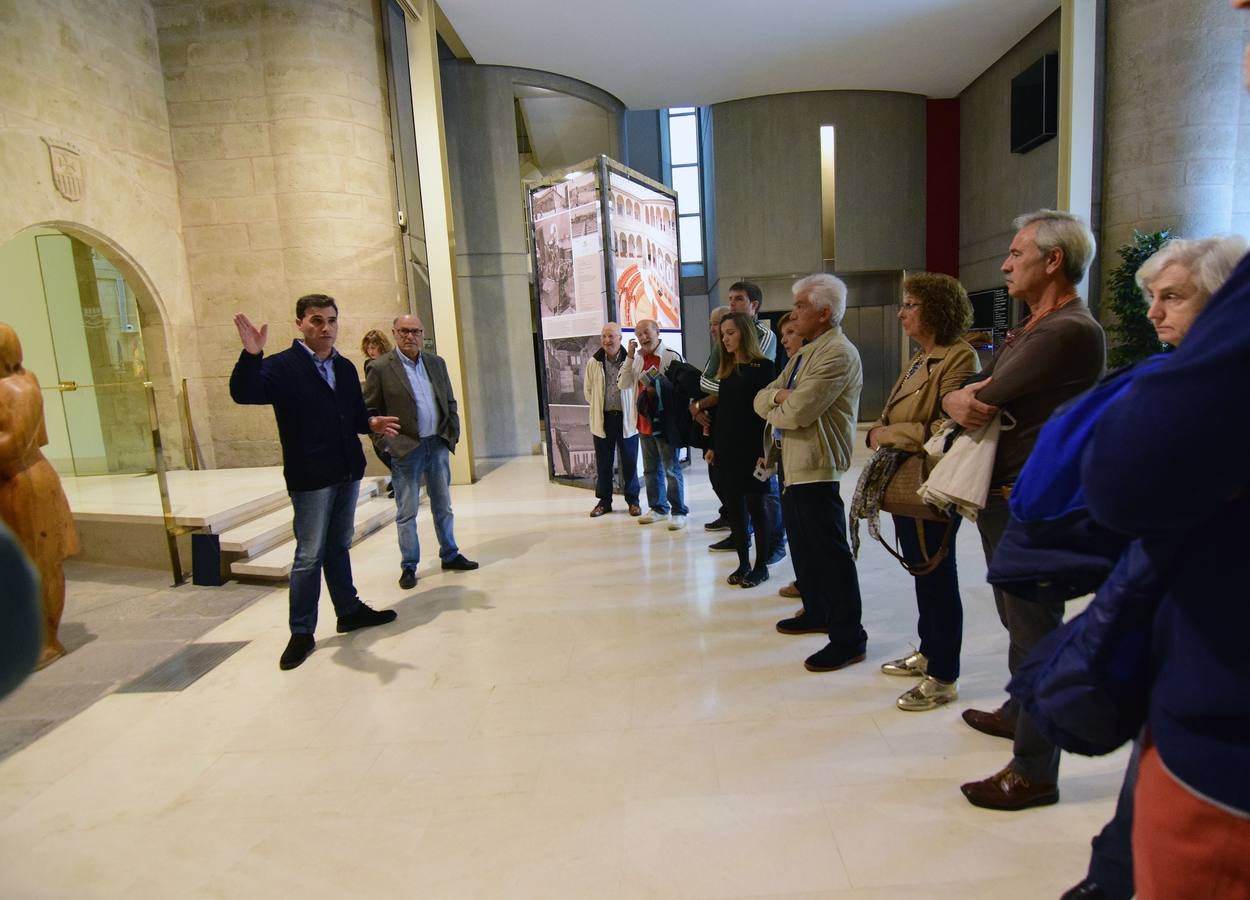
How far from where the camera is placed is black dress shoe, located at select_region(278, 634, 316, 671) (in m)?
3.41

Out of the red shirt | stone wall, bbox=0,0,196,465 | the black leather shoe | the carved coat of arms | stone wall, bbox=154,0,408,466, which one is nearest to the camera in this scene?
the black leather shoe

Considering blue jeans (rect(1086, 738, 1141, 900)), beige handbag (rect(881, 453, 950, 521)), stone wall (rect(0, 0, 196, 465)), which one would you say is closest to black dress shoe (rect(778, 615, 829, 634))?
beige handbag (rect(881, 453, 950, 521))

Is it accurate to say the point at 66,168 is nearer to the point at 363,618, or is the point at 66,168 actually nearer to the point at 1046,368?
the point at 363,618

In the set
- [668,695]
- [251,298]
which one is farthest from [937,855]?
[251,298]

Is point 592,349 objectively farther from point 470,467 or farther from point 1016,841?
point 1016,841

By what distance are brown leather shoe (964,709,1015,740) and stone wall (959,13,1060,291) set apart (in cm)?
946

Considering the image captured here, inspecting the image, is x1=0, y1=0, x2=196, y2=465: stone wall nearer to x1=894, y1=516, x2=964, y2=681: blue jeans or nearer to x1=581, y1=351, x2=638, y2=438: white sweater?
x1=581, y1=351, x2=638, y2=438: white sweater

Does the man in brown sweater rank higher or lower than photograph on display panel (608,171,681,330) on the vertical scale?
lower

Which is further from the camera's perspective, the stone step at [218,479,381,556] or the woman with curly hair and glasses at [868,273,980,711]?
the stone step at [218,479,381,556]

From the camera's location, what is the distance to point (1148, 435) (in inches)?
26.4

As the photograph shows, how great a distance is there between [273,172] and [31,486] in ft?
17.3

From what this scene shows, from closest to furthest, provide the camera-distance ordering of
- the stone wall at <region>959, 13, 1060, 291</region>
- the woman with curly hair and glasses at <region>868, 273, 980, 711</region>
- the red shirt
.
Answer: the woman with curly hair and glasses at <region>868, 273, 980, 711</region>, the red shirt, the stone wall at <region>959, 13, 1060, 291</region>

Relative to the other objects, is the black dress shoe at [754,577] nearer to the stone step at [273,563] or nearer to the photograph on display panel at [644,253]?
the stone step at [273,563]

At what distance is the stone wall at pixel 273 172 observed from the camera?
7.32m
